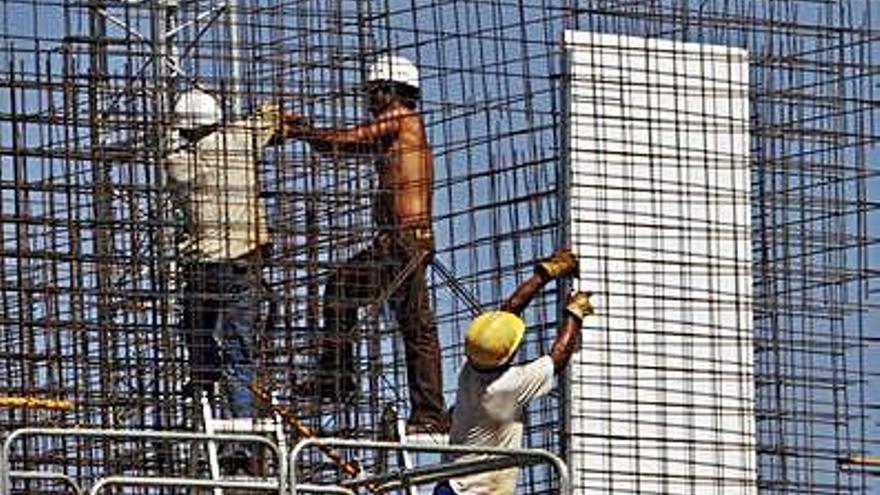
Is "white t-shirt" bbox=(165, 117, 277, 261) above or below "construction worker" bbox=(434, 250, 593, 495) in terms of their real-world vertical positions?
above

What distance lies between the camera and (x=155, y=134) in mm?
21875

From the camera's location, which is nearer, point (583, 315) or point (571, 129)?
point (583, 315)

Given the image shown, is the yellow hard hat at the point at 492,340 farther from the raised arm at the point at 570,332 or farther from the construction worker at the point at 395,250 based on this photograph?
the construction worker at the point at 395,250

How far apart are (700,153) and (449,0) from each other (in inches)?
76.9

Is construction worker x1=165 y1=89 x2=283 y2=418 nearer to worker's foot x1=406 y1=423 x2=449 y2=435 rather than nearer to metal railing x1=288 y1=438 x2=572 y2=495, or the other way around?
worker's foot x1=406 y1=423 x2=449 y2=435

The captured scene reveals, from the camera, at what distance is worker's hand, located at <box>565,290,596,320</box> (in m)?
20.4

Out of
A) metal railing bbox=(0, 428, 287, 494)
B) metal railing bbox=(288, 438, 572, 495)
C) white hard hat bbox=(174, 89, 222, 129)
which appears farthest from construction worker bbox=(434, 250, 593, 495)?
white hard hat bbox=(174, 89, 222, 129)

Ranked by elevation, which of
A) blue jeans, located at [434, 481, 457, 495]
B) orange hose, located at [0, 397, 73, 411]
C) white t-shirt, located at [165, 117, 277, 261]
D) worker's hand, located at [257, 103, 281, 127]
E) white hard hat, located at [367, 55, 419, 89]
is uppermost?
white hard hat, located at [367, 55, 419, 89]

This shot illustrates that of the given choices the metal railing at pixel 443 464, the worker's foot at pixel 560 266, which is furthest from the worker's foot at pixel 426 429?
the metal railing at pixel 443 464

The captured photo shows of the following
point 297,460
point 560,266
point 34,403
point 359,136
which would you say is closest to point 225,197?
point 359,136

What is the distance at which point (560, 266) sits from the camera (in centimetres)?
2097

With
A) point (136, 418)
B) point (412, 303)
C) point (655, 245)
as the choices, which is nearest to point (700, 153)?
point (655, 245)

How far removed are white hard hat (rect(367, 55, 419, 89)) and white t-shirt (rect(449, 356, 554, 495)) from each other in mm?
2717

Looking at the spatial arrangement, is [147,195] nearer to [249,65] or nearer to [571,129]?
[249,65]
